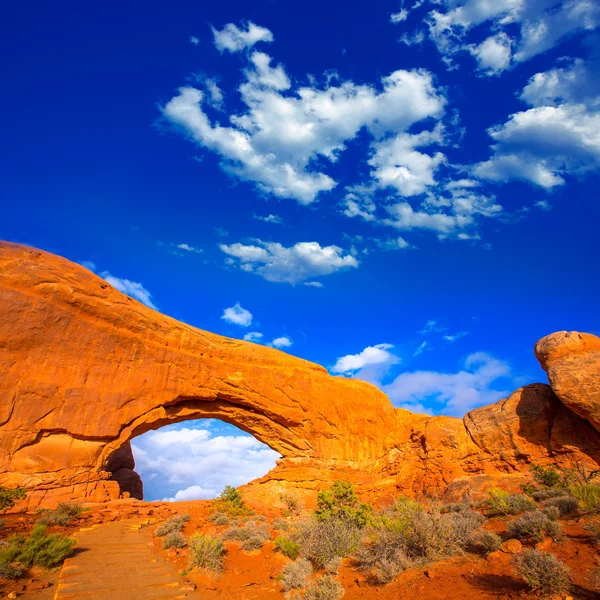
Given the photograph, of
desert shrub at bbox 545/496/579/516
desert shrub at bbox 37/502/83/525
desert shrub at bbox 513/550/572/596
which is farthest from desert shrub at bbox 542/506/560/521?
desert shrub at bbox 37/502/83/525

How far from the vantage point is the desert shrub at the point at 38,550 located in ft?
25.7

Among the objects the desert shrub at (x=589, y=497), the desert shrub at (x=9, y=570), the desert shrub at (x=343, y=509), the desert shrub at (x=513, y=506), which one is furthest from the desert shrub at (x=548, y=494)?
the desert shrub at (x=9, y=570)

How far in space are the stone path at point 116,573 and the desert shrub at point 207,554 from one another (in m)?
0.57

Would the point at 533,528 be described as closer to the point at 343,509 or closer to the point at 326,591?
the point at 326,591

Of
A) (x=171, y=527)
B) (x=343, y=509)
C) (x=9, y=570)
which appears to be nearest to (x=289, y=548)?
(x=343, y=509)

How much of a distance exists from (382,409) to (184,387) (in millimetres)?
13214

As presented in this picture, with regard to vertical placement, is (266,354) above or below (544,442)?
above

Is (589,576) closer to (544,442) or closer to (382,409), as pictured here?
(544,442)

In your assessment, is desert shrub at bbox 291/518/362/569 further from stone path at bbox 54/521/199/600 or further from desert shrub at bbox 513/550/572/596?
desert shrub at bbox 513/550/572/596

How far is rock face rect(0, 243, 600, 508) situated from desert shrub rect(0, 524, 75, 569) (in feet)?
20.7

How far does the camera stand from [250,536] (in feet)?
37.8

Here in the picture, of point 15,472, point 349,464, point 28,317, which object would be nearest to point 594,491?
point 349,464

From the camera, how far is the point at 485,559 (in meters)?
6.35

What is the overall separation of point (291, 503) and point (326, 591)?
14108 mm
